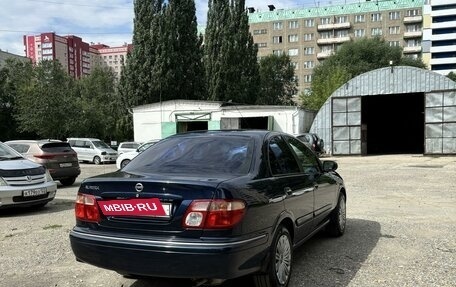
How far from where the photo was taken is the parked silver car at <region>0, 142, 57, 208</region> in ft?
30.3

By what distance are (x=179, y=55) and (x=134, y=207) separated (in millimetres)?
40499

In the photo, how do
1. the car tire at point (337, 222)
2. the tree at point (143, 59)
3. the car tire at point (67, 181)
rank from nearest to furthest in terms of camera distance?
the car tire at point (337, 222) → the car tire at point (67, 181) → the tree at point (143, 59)

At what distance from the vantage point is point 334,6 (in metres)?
100

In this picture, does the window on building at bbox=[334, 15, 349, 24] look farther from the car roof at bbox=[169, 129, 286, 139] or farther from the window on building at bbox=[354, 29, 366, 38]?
the car roof at bbox=[169, 129, 286, 139]

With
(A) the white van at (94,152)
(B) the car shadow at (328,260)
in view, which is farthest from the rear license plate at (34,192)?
(A) the white van at (94,152)

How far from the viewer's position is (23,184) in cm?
948

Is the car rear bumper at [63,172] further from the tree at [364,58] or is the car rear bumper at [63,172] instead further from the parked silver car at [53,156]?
the tree at [364,58]

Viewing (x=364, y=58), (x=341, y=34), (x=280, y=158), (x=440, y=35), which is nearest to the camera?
(x=280, y=158)

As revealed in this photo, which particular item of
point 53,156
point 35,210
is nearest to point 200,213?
point 35,210

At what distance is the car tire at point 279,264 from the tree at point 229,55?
42.1 metres

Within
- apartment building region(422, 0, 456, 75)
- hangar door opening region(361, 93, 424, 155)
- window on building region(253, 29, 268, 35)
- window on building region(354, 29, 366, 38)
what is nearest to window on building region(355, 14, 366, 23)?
window on building region(354, 29, 366, 38)

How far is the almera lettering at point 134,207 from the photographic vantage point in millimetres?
3893

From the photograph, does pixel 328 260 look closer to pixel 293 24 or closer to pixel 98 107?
pixel 98 107

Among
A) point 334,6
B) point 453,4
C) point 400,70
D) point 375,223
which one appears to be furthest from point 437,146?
point 453,4
